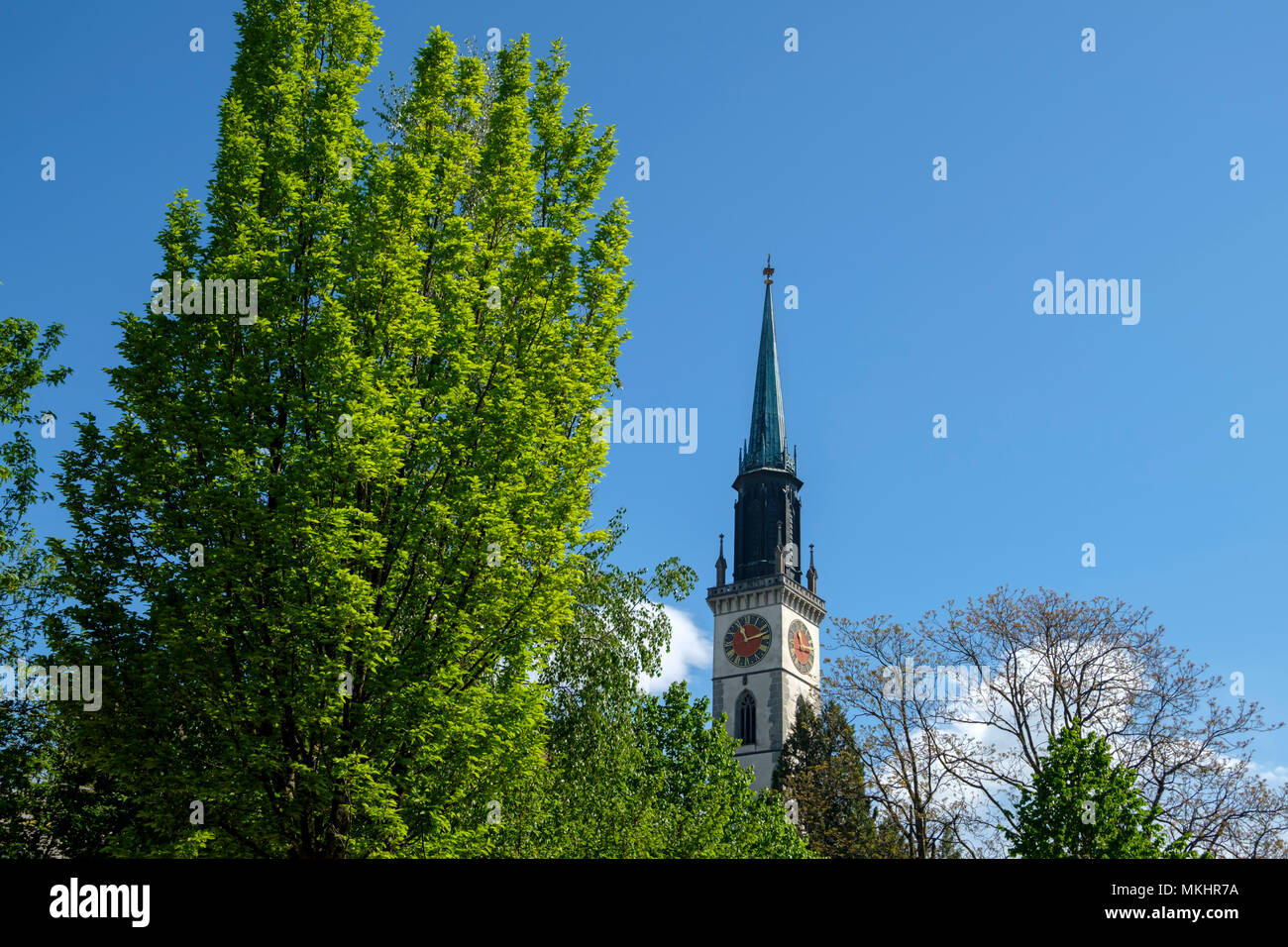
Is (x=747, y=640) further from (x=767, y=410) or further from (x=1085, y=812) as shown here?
(x=1085, y=812)

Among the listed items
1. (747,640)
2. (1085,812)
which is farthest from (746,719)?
(1085,812)

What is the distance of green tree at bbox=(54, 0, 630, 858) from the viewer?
502 inches

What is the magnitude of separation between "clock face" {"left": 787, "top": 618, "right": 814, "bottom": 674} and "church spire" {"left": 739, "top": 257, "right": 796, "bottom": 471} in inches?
605

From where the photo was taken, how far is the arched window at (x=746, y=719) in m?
94.8

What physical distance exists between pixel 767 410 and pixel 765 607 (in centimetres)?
2056

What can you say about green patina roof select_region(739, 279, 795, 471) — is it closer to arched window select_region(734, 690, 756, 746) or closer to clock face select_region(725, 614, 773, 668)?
clock face select_region(725, 614, 773, 668)

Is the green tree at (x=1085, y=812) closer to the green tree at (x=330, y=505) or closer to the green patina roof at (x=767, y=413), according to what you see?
the green tree at (x=330, y=505)

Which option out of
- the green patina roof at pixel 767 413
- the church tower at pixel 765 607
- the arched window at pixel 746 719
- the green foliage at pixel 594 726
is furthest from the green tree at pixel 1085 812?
the green patina roof at pixel 767 413

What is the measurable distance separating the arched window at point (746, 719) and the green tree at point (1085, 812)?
219 feet

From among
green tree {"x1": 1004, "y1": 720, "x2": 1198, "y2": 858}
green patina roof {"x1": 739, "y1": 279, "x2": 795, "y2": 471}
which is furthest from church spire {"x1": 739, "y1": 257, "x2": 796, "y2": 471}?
green tree {"x1": 1004, "y1": 720, "x2": 1198, "y2": 858}

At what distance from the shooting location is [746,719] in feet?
313

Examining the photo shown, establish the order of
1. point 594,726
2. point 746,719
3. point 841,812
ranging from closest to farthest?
point 594,726 < point 841,812 < point 746,719
